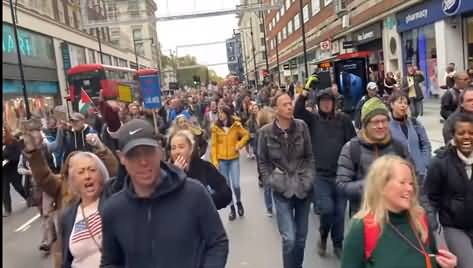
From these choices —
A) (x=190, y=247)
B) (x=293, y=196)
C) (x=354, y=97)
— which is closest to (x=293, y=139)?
(x=293, y=196)

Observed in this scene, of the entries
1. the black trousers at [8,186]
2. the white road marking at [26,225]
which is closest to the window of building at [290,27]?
the black trousers at [8,186]

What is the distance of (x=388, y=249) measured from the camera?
2.64 meters

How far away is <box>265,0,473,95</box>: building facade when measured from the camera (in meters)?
21.1

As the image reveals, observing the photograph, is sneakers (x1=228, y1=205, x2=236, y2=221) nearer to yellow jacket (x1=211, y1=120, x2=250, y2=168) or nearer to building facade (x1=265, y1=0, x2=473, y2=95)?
yellow jacket (x1=211, y1=120, x2=250, y2=168)

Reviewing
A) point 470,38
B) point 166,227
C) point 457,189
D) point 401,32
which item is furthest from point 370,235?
point 401,32

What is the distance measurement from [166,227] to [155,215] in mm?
71

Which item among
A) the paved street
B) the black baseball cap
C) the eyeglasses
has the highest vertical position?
the black baseball cap

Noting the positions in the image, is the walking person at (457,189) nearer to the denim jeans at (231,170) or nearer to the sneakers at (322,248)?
the sneakers at (322,248)

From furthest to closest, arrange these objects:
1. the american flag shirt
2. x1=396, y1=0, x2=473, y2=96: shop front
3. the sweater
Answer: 1. x1=396, y1=0, x2=473, y2=96: shop front
2. the american flag shirt
3. the sweater

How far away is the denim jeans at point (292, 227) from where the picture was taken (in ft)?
16.3

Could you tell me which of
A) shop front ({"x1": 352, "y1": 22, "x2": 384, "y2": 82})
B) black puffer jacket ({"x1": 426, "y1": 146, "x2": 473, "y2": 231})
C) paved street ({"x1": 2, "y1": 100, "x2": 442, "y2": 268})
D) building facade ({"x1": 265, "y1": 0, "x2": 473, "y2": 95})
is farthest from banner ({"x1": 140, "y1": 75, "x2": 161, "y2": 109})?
shop front ({"x1": 352, "y1": 22, "x2": 384, "y2": 82})

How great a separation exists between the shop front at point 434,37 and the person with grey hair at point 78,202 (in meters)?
18.4

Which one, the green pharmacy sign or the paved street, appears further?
the green pharmacy sign

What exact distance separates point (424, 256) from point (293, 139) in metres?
2.50
